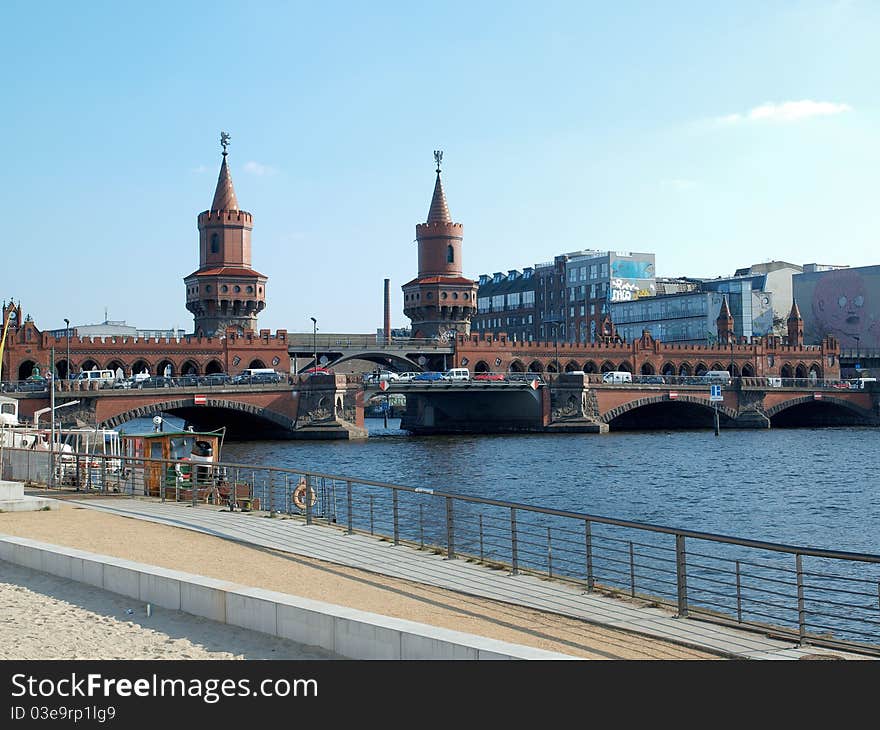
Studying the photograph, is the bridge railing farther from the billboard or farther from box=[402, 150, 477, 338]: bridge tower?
the billboard

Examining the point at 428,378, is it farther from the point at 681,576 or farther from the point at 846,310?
the point at 681,576

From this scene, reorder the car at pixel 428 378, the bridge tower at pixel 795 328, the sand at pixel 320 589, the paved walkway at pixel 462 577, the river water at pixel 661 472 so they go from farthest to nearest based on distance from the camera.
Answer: the bridge tower at pixel 795 328 < the car at pixel 428 378 < the river water at pixel 661 472 < the paved walkway at pixel 462 577 < the sand at pixel 320 589

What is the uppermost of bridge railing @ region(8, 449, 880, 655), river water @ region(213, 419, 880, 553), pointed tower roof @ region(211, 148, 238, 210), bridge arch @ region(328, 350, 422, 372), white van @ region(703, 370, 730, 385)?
pointed tower roof @ region(211, 148, 238, 210)

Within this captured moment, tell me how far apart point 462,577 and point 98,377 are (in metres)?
75.4

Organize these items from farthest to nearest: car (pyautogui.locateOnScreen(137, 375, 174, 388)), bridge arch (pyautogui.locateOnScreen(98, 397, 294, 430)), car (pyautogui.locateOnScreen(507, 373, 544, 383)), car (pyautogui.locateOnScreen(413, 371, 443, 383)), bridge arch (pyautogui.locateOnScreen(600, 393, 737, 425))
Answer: bridge arch (pyautogui.locateOnScreen(600, 393, 737, 425))
car (pyautogui.locateOnScreen(507, 373, 544, 383))
car (pyautogui.locateOnScreen(413, 371, 443, 383))
car (pyautogui.locateOnScreen(137, 375, 174, 388))
bridge arch (pyautogui.locateOnScreen(98, 397, 294, 430))

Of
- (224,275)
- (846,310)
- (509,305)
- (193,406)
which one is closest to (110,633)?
(193,406)

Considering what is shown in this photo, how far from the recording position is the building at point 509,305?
175250 mm

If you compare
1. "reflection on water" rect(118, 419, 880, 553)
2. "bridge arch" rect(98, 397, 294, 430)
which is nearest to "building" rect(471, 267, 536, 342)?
"reflection on water" rect(118, 419, 880, 553)

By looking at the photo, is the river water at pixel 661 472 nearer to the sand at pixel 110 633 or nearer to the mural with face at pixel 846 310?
the sand at pixel 110 633

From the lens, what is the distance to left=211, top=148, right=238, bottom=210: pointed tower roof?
110062mm

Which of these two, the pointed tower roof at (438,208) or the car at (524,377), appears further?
the pointed tower roof at (438,208)

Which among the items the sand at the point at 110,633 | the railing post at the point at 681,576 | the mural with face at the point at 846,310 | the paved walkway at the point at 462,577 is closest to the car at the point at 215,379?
the paved walkway at the point at 462,577
